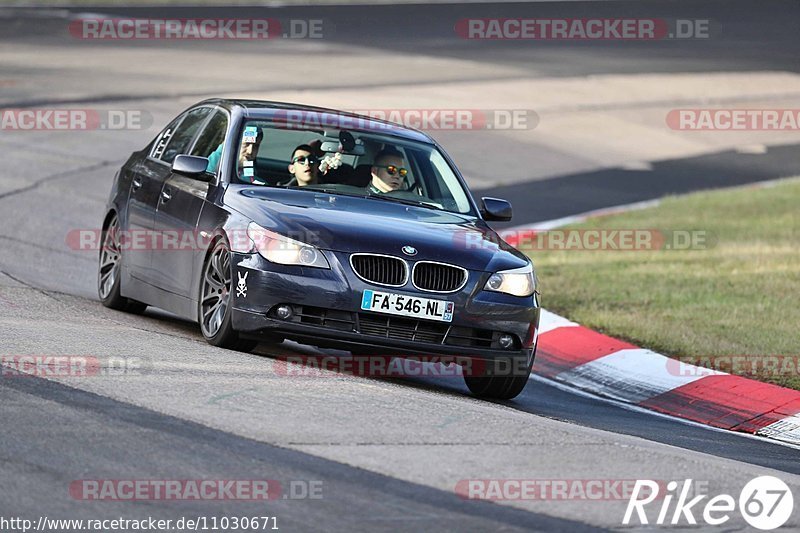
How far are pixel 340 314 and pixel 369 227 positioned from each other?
1.88 ft

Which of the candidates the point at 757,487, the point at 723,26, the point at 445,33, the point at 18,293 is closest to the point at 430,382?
the point at 18,293

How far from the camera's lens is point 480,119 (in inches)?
942

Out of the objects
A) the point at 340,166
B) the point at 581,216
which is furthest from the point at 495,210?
the point at 581,216

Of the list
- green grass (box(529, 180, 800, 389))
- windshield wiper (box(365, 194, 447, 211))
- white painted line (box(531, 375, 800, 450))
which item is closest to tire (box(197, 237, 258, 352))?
windshield wiper (box(365, 194, 447, 211))

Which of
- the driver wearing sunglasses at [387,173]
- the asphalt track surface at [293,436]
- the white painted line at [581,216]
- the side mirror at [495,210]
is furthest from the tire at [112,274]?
the white painted line at [581,216]

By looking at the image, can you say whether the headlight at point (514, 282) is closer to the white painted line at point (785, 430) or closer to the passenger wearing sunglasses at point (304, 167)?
the passenger wearing sunglasses at point (304, 167)

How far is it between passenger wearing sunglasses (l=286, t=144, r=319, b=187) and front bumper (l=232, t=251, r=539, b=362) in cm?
110

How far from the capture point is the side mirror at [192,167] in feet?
32.0

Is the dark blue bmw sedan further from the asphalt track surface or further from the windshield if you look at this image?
the asphalt track surface

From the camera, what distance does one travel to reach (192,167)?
976 centimetres

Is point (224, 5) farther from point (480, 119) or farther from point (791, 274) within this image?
point (791, 274)

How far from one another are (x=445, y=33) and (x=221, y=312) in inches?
1038

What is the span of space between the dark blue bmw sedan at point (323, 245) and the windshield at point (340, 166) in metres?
0.01

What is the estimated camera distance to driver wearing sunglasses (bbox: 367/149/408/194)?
10.0m
